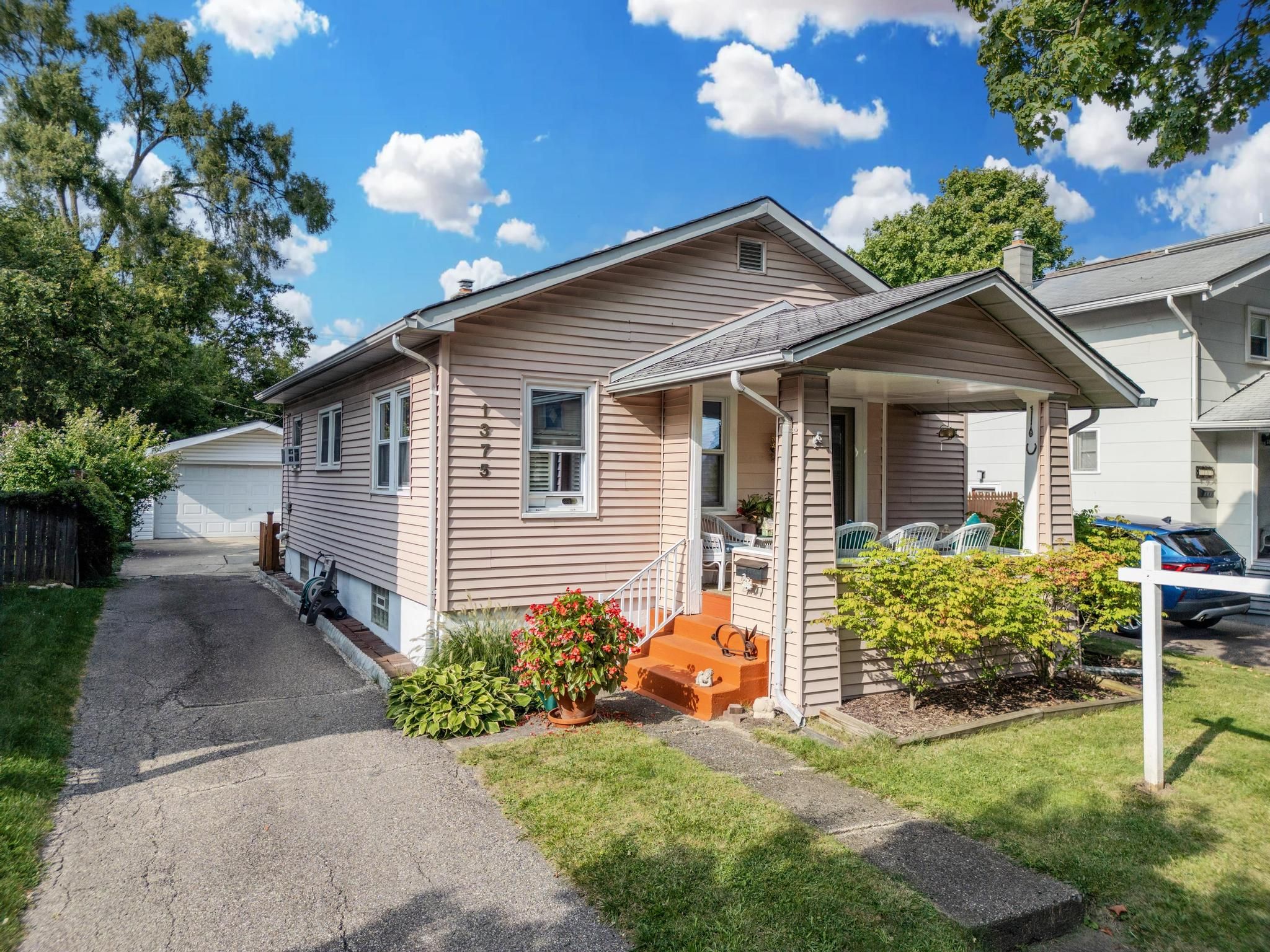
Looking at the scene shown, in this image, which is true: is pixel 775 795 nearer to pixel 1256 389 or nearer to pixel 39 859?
pixel 39 859

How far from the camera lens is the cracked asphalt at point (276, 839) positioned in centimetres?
358

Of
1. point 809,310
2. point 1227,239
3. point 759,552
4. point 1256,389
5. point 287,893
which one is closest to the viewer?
point 287,893

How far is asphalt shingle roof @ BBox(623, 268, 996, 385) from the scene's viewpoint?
6717 millimetres

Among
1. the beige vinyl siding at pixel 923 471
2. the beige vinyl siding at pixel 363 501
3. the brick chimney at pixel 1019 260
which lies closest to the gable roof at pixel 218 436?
the beige vinyl siding at pixel 363 501

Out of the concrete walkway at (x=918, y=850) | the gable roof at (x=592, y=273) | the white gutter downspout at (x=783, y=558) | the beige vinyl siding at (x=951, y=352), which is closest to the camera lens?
the concrete walkway at (x=918, y=850)

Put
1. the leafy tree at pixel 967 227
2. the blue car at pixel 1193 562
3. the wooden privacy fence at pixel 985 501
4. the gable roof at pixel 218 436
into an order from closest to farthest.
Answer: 1. the blue car at pixel 1193 562
2. the wooden privacy fence at pixel 985 501
3. the gable roof at pixel 218 436
4. the leafy tree at pixel 967 227

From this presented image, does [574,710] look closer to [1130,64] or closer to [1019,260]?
[1130,64]

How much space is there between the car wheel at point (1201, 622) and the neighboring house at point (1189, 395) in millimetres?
3475

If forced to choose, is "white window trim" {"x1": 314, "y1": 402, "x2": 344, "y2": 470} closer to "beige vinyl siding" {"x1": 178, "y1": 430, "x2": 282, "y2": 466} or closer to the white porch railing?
the white porch railing

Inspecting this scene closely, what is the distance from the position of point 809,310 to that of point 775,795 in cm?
552

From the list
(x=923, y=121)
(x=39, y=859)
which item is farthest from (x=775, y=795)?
(x=923, y=121)

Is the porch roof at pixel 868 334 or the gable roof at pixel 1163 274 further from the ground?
the gable roof at pixel 1163 274

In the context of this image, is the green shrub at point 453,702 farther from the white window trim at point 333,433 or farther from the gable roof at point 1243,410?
the gable roof at point 1243,410

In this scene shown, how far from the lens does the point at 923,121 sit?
944 inches
